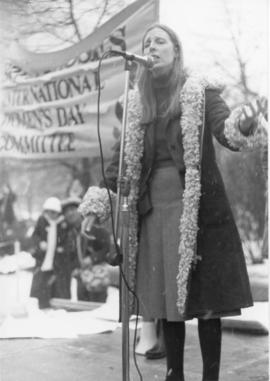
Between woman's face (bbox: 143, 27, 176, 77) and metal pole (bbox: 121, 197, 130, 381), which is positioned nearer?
metal pole (bbox: 121, 197, 130, 381)

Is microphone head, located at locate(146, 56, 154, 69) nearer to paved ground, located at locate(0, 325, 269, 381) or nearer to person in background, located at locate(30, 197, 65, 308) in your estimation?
paved ground, located at locate(0, 325, 269, 381)

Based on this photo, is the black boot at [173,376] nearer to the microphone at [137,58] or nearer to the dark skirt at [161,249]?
the dark skirt at [161,249]

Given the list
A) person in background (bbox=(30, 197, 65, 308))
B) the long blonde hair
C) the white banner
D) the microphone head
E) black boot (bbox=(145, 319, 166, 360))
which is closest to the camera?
the microphone head

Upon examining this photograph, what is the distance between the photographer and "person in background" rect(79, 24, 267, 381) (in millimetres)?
2119

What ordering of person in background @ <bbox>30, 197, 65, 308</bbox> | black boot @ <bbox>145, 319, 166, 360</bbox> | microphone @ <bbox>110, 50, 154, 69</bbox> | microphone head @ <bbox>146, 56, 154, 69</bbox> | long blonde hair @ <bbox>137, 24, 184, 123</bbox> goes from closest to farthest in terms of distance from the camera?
microphone @ <bbox>110, 50, 154, 69</bbox> → microphone head @ <bbox>146, 56, 154, 69</bbox> → long blonde hair @ <bbox>137, 24, 184, 123</bbox> → black boot @ <bbox>145, 319, 166, 360</bbox> → person in background @ <bbox>30, 197, 65, 308</bbox>

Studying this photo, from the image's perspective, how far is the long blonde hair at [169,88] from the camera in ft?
7.24

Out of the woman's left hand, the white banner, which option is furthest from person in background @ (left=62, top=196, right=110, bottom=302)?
the woman's left hand

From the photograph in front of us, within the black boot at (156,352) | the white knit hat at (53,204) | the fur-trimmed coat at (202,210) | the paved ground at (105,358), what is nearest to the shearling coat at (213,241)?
the fur-trimmed coat at (202,210)

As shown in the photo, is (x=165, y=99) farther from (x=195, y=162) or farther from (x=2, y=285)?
(x=2, y=285)

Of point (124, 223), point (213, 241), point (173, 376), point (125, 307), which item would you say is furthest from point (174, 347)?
point (124, 223)

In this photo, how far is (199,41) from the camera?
2846mm

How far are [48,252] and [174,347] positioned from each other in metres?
1.55

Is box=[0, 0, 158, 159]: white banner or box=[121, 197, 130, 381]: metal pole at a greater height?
box=[0, 0, 158, 159]: white banner

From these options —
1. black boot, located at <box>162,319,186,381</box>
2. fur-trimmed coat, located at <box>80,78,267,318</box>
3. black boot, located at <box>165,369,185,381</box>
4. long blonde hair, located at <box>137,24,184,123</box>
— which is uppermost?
long blonde hair, located at <box>137,24,184,123</box>
